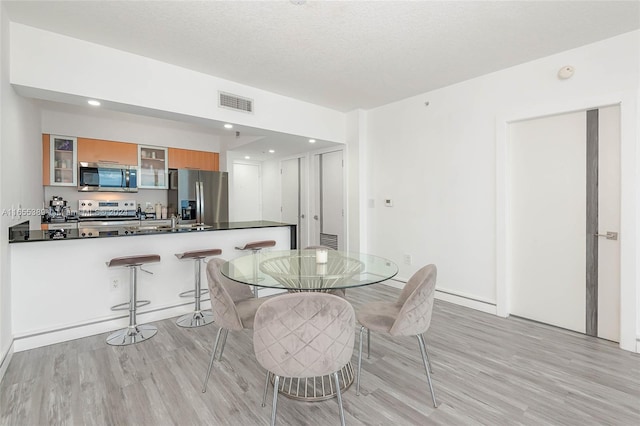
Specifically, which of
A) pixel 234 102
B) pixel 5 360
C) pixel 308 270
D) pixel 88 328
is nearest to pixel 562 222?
pixel 308 270

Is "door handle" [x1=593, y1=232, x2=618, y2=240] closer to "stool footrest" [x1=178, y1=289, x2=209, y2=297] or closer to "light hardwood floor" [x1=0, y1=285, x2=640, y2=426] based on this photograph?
"light hardwood floor" [x1=0, y1=285, x2=640, y2=426]

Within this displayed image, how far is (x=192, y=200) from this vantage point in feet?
18.3

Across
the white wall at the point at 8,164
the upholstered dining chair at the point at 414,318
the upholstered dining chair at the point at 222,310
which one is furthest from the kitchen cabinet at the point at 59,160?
the upholstered dining chair at the point at 414,318

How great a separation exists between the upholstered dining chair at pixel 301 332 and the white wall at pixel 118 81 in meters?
2.57

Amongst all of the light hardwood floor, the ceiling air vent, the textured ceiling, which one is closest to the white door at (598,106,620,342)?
the light hardwood floor

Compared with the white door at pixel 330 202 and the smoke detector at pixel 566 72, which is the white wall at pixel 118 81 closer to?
the white door at pixel 330 202

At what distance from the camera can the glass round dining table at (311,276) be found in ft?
6.54

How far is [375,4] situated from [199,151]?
477cm

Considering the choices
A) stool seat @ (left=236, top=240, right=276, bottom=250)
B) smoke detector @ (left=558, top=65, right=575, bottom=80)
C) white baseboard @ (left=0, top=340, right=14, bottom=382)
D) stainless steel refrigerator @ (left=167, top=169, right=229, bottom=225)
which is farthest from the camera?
stainless steel refrigerator @ (left=167, top=169, right=229, bottom=225)

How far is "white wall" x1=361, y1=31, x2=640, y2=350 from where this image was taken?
2703 mm

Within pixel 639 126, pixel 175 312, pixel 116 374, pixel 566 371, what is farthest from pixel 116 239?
pixel 639 126

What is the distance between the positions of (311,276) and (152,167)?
4.65 m

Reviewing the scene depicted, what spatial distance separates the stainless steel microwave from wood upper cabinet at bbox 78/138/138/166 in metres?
0.09

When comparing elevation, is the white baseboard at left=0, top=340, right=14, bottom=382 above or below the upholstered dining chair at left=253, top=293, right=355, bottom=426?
below
